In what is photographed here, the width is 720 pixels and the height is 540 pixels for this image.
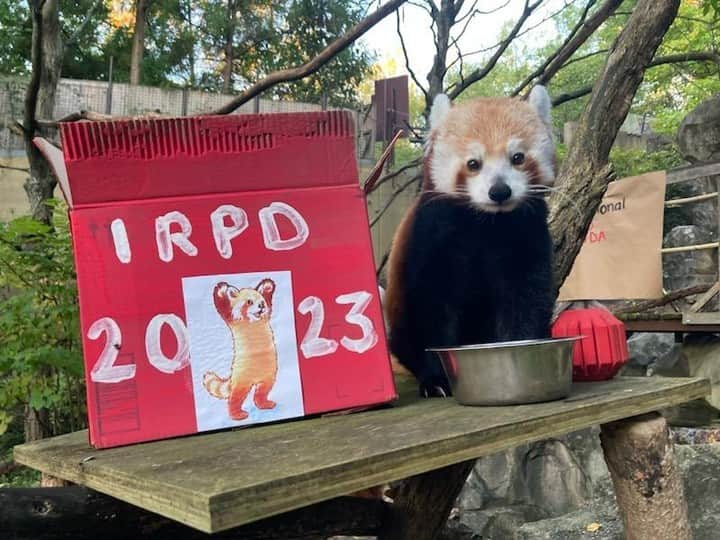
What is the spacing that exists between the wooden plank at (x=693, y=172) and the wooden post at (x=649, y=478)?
3.90 meters

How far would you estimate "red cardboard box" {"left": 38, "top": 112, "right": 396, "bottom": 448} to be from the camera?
102 centimetres

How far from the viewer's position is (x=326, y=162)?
117 centimetres

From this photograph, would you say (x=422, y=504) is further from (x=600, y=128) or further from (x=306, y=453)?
(x=600, y=128)

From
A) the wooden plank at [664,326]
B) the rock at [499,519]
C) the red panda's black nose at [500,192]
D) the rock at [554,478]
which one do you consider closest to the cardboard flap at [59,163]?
the red panda's black nose at [500,192]

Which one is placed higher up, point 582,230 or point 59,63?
point 59,63

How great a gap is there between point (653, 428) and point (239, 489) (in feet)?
2.74

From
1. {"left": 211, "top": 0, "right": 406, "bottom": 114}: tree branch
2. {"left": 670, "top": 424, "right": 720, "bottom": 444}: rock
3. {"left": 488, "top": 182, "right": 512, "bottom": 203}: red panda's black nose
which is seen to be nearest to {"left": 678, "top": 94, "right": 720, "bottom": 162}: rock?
{"left": 670, "top": 424, "right": 720, "bottom": 444}: rock

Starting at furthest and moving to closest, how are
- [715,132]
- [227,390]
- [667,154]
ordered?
1. [667,154]
2. [715,132]
3. [227,390]

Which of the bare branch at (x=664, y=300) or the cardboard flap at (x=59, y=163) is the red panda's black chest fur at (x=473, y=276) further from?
the bare branch at (x=664, y=300)

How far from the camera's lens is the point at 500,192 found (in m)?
1.35

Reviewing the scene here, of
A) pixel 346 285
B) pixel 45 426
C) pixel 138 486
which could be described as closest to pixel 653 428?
pixel 346 285

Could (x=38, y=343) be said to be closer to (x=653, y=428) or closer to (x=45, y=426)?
(x=45, y=426)

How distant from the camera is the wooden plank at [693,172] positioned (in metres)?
4.53

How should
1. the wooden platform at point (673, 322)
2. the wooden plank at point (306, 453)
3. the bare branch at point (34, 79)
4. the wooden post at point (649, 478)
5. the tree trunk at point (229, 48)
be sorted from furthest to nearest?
the tree trunk at point (229, 48) < the wooden platform at point (673, 322) < the bare branch at point (34, 79) < the wooden post at point (649, 478) < the wooden plank at point (306, 453)
